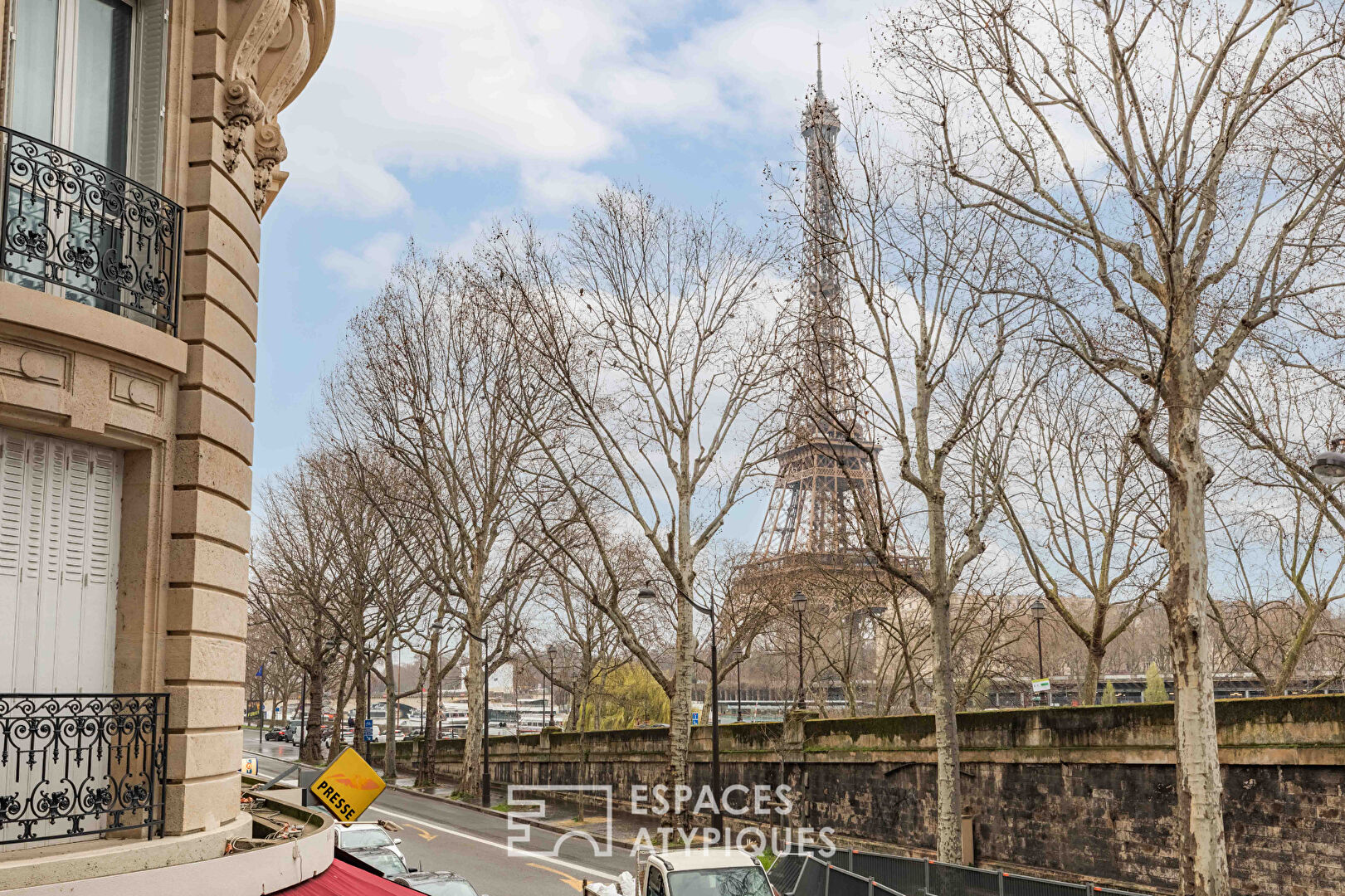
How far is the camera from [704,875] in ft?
45.3

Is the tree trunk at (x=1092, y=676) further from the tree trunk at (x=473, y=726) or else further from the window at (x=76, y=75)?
the window at (x=76, y=75)

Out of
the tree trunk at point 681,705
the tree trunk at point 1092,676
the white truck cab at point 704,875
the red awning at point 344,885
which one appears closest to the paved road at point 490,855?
the tree trunk at point 681,705

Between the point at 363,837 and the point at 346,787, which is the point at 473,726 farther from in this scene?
the point at 346,787

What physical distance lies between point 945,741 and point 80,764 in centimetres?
1685

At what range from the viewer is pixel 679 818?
2595 cm

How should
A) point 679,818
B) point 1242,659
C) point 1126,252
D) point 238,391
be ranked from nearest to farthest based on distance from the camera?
point 238,391, point 1126,252, point 679,818, point 1242,659

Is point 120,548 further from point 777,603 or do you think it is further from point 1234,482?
point 777,603

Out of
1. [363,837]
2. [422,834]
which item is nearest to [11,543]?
[363,837]

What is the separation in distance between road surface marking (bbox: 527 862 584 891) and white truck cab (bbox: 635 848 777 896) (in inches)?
310

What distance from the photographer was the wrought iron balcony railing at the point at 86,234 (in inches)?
253

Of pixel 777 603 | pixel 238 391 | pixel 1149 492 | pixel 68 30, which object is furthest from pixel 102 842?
pixel 777 603

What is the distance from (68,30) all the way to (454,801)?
35270 millimetres

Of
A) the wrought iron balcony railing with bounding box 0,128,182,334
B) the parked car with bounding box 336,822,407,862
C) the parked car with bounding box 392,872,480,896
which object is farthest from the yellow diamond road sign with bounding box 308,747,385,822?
the parked car with bounding box 336,822,407,862

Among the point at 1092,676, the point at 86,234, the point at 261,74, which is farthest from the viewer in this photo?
the point at 1092,676
